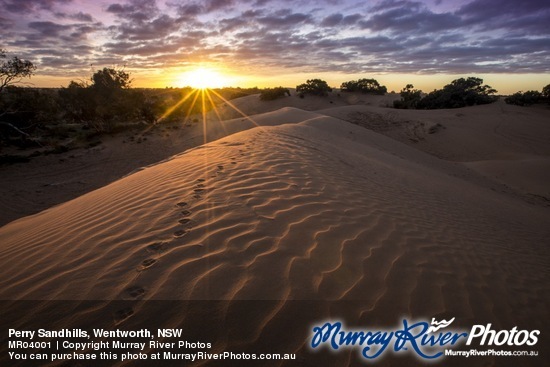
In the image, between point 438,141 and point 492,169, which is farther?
point 438,141

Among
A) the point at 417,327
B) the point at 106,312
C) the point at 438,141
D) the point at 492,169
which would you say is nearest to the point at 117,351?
the point at 106,312

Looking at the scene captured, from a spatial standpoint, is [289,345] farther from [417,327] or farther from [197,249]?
[197,249]

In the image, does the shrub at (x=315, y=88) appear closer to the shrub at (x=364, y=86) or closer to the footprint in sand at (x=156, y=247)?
the shrub at (x=364, y=86)

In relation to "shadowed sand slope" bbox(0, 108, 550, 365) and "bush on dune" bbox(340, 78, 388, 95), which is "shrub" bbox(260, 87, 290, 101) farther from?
"shadowed sand slope" bbox(0, 108, 550, 365)

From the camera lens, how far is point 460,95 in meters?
21.8

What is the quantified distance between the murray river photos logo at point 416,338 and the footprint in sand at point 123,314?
1.34 meters

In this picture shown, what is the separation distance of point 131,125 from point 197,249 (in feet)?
54.3

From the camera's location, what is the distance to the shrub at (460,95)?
21.3m

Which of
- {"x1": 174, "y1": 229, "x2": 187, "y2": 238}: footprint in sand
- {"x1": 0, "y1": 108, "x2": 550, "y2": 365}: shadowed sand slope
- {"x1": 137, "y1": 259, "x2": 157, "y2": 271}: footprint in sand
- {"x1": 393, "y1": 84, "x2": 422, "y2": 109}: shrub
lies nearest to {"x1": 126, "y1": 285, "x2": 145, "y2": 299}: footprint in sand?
{"x1": 0, "y1": 108, "x2": 550, "y2": 365}: shadowed sand slope

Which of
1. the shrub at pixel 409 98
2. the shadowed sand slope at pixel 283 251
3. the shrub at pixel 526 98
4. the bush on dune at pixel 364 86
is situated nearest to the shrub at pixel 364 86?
the bush on dune at pixel 364 86

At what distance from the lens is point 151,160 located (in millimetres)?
11438

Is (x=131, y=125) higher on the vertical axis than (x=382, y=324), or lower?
higher

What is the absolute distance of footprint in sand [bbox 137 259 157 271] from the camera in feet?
7.73

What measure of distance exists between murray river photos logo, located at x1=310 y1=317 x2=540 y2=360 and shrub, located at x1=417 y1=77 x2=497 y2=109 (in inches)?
977
